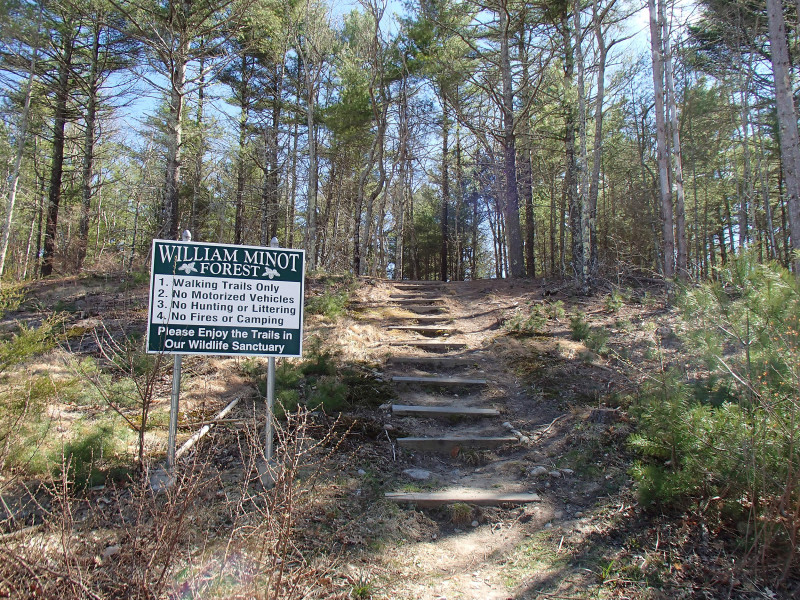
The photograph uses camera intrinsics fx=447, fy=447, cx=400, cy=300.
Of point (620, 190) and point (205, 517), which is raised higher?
point (620, 190)

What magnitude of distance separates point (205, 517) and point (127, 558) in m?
1.03

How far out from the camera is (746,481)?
2742 millimetres

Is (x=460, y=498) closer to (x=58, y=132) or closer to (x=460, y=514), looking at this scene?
(x=460, y=514)

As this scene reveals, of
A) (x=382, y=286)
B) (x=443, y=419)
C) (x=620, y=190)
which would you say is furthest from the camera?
(x=620, y=190)

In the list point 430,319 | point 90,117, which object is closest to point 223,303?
point 430,319

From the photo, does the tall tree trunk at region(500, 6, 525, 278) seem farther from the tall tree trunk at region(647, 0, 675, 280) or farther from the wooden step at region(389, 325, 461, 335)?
the wooden step at region(389, 325, 461, 335)

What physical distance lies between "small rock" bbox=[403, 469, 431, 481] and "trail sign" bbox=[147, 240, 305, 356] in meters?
1.45

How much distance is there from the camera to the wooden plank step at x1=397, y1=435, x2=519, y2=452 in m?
4.37

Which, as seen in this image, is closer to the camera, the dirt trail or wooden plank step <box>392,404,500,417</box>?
the dirt trail

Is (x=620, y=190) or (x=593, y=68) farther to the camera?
(x=620, y=190)

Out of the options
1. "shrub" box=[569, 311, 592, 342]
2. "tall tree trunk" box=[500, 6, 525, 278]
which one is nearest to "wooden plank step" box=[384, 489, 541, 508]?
"shrub" box=[569, 311, 592, 342]

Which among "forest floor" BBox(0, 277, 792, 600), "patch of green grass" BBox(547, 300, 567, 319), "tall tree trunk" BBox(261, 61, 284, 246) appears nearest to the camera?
"forest floor" BBox(0, 277, 792, 600)

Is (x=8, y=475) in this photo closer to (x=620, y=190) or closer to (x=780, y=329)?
(x=780, y=329)

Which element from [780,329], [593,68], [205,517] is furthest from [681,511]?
[593,68]
